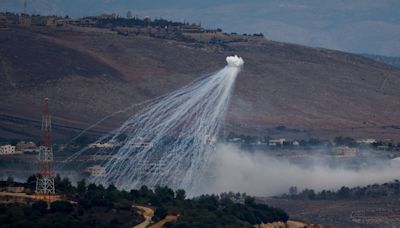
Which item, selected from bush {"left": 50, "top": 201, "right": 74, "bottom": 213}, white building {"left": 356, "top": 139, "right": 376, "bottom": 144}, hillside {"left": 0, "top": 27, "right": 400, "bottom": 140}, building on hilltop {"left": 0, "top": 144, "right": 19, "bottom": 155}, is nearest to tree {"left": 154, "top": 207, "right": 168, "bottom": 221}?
bush {"left": 50, "top": 201, "right": 74, "bottom": 213}

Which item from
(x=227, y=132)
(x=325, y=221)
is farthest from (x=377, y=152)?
(x=325, y=221)

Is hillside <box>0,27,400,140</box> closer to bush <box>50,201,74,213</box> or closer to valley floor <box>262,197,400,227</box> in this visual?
valley floor <box>262,197,400,227</box>

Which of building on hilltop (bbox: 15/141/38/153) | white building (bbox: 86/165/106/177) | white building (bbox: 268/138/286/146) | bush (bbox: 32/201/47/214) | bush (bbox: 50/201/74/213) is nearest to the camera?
bush (bbox: 32/201/47/214)

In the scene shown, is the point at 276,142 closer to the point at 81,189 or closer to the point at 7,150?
the point at 7,150


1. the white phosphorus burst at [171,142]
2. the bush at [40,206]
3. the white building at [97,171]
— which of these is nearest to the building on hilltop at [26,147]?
the white phosphorus burst at [171,142]

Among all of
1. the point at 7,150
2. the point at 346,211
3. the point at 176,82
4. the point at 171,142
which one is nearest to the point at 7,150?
the point at 7,150

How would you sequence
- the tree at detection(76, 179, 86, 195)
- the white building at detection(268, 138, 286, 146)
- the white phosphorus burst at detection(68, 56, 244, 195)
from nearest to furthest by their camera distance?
the tree at detection(76, 179, 86, 195) < the white phosphorus burst at detection(68, 56, 244, 195) < the white building at detection(268, 138, 286, 146)
